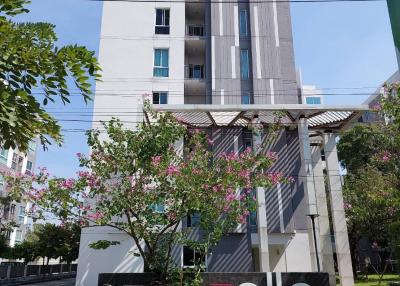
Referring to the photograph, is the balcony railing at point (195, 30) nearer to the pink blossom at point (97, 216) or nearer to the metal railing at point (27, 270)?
the pink blossom at point (97, 216)

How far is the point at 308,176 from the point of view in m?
20.4

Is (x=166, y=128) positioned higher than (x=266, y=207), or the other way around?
(x=166, y=128)

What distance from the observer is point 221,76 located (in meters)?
26.2

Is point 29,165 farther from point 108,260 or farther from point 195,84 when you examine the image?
point 108,260

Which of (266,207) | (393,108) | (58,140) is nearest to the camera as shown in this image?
(58,140)

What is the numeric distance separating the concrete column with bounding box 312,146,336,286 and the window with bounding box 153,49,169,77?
35.2ft

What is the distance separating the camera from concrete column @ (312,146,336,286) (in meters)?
19.3

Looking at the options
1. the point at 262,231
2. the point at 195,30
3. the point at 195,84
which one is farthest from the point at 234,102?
the point at 262,231

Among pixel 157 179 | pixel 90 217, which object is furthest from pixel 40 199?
pixel 157 179

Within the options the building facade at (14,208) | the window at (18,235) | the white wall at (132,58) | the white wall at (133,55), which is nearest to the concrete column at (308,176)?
the white wall at (132,58)

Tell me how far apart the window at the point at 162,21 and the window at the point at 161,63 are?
155 cm

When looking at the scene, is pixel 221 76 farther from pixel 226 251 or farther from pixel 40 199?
pixel 40 199

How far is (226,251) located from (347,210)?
11124 mm

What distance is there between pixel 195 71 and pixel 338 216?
14.3 m
